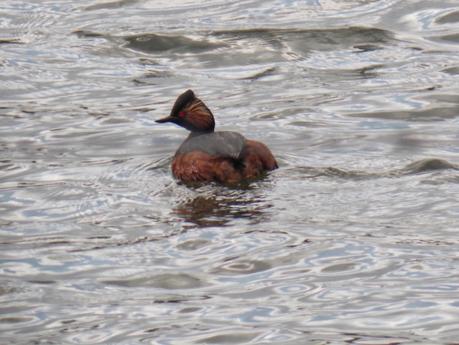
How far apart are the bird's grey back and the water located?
30cm

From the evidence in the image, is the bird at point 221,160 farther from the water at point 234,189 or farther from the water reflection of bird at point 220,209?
the water reflection of bird at point 220,209

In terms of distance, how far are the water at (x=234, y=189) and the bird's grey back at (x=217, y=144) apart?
0.98ft

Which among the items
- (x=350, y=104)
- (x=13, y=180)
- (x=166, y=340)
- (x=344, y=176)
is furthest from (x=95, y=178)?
(x=166, y=340)

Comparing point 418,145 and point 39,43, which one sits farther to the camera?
point 39,43

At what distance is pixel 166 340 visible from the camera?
8.05 meters

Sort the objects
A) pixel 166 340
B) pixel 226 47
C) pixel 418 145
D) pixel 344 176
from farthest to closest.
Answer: pixel 226 47
pixel 418 145
pixel 344 176
pixel 166 340

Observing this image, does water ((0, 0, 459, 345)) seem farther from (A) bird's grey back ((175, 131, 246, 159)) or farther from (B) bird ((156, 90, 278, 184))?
(A) bird's grey back ((175, 131, 246, 159))

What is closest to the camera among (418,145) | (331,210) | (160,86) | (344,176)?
→ (331,210)

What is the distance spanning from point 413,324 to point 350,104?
645 centimetres

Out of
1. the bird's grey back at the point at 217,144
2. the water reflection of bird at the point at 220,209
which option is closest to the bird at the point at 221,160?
the bird's grey back at the point at 217,144

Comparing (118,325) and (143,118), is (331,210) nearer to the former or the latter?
(118,325)

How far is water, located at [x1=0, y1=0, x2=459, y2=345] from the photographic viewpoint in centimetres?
855

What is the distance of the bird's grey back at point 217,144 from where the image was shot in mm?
11727

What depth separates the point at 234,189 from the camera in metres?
11.5
